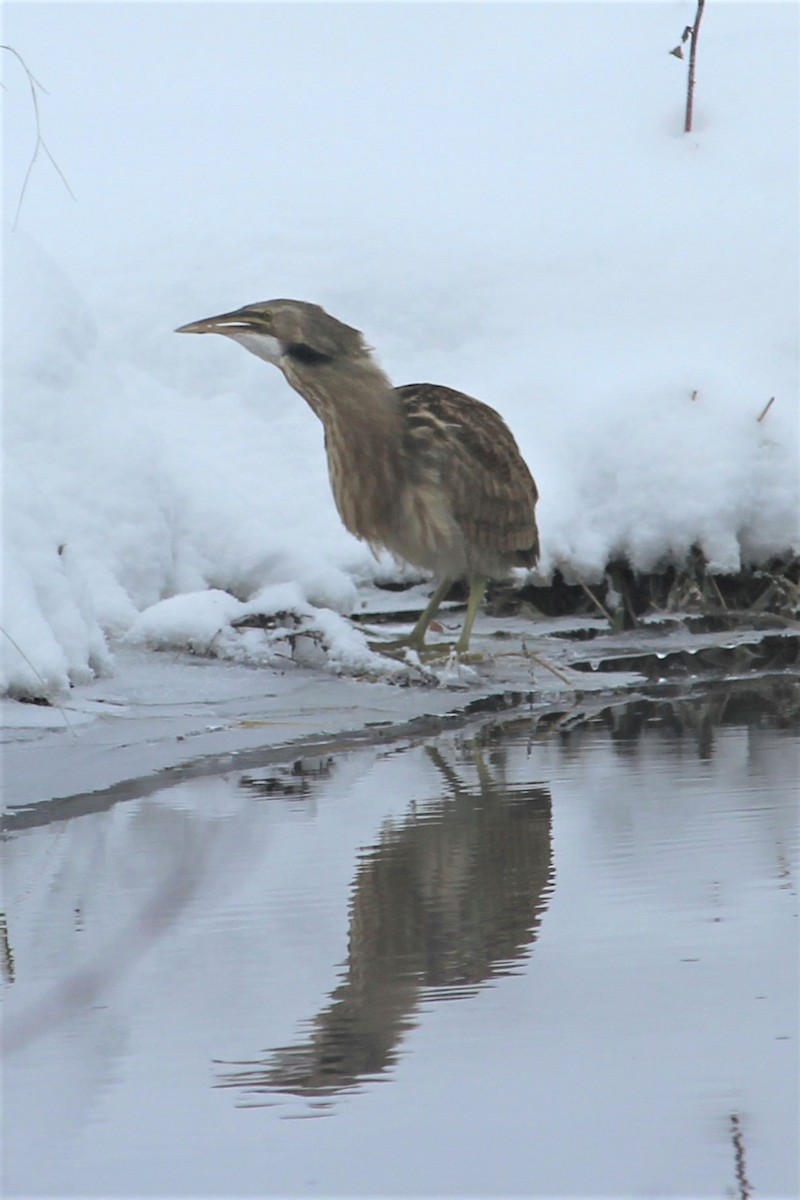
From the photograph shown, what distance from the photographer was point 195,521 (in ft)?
19.4

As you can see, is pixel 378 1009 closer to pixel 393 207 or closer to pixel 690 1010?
pixel 690 1010

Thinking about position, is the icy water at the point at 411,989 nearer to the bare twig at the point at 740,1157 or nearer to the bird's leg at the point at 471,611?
the bare twig at the point at 740,1157

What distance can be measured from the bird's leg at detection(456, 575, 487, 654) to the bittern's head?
0.72 m

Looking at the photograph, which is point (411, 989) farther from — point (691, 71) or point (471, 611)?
point (691, 71)

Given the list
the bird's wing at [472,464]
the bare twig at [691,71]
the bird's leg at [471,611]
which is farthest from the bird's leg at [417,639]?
the bare twig at [691,71]

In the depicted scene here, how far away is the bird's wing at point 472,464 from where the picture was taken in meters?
5.20

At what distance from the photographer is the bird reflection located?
1874 mm

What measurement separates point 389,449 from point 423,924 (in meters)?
2.91

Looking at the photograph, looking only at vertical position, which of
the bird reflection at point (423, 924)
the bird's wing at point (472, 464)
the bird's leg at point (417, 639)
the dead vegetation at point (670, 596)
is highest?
the bird's wing at point (472, 464)

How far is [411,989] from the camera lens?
208 centimetres

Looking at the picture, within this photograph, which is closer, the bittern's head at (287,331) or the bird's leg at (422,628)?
the bittern's head at (287,331)

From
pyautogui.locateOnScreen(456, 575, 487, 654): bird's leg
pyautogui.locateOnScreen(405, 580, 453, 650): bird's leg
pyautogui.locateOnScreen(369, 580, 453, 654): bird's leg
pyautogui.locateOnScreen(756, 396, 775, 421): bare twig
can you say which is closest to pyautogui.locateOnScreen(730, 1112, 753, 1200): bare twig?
pyautogui.locateOnScreen(456, 575, 487, 654): bird's leg

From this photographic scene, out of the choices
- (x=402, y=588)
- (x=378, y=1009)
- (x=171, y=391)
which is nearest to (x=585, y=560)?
(x=402, y=588)

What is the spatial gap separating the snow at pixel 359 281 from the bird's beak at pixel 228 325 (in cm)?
64
